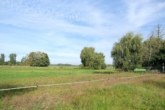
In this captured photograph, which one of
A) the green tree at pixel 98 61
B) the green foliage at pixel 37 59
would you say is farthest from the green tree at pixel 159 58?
the green foliage at pixel 37 59

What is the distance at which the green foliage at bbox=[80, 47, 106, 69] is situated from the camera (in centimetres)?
8756

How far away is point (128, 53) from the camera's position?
34062mm

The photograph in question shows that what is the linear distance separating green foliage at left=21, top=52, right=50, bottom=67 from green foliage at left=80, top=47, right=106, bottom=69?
33.2 meters

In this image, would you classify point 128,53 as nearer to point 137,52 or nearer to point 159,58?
point 137,52

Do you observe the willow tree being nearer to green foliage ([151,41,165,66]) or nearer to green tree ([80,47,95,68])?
green foliage ([151,41,165,66])

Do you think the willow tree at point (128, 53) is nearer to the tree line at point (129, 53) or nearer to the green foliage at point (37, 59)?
the tree line at point (129, 53)

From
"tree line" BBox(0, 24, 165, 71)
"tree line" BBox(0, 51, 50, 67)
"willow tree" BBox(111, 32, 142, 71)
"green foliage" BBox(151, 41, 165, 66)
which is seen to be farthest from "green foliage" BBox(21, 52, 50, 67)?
"green foliage" BBox(151, 41, 165, 66)

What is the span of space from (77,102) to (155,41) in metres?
45.3

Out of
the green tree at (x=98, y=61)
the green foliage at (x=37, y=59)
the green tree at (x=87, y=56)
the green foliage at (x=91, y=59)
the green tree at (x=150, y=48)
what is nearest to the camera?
the green tree at (x=150, y=48)

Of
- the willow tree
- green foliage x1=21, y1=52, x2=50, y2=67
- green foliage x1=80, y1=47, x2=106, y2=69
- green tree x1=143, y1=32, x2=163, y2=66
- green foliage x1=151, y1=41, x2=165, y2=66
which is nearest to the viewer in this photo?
the willow tree

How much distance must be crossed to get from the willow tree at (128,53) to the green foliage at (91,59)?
168ft

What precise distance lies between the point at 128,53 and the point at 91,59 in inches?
2102

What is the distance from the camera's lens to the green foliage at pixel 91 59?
87.6 m

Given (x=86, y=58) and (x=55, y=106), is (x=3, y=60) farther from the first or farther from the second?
(x=55, y=106)
